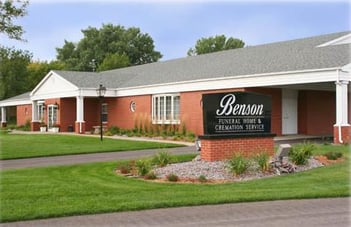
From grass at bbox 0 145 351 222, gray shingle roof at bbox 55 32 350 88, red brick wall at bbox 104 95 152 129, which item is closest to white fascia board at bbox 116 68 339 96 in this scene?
gray shingle roof at bbox 55 32 350 88

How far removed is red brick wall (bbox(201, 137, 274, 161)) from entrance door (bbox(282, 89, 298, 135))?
13549 mm

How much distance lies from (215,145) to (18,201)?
6.82 meters

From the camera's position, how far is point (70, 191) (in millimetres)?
9812

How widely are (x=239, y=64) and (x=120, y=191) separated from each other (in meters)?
20.4

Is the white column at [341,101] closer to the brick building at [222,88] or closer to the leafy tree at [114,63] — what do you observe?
the brick building at [222,88]

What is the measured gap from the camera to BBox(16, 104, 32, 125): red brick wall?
46.5m

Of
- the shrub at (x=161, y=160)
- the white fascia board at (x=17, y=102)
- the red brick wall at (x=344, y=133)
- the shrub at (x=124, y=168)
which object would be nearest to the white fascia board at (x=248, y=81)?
the red brick wall at (x=344, y=133)

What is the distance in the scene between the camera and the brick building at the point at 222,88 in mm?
23234

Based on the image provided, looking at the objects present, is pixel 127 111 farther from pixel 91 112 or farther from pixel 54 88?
pixel 54 88

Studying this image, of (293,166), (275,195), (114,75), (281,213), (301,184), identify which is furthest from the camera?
(114,75)

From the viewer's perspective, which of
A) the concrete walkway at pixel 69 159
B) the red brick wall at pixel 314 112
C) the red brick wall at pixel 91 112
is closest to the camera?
the concrete walkway at pixel 69 159

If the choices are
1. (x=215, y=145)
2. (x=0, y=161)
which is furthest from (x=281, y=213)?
(x=0, y=161)

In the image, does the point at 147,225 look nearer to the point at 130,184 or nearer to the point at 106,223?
the point at 106,223

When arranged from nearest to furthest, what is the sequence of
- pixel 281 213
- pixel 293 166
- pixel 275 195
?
pixel 281 213 → pixel 275 195 → pixel 293 166
